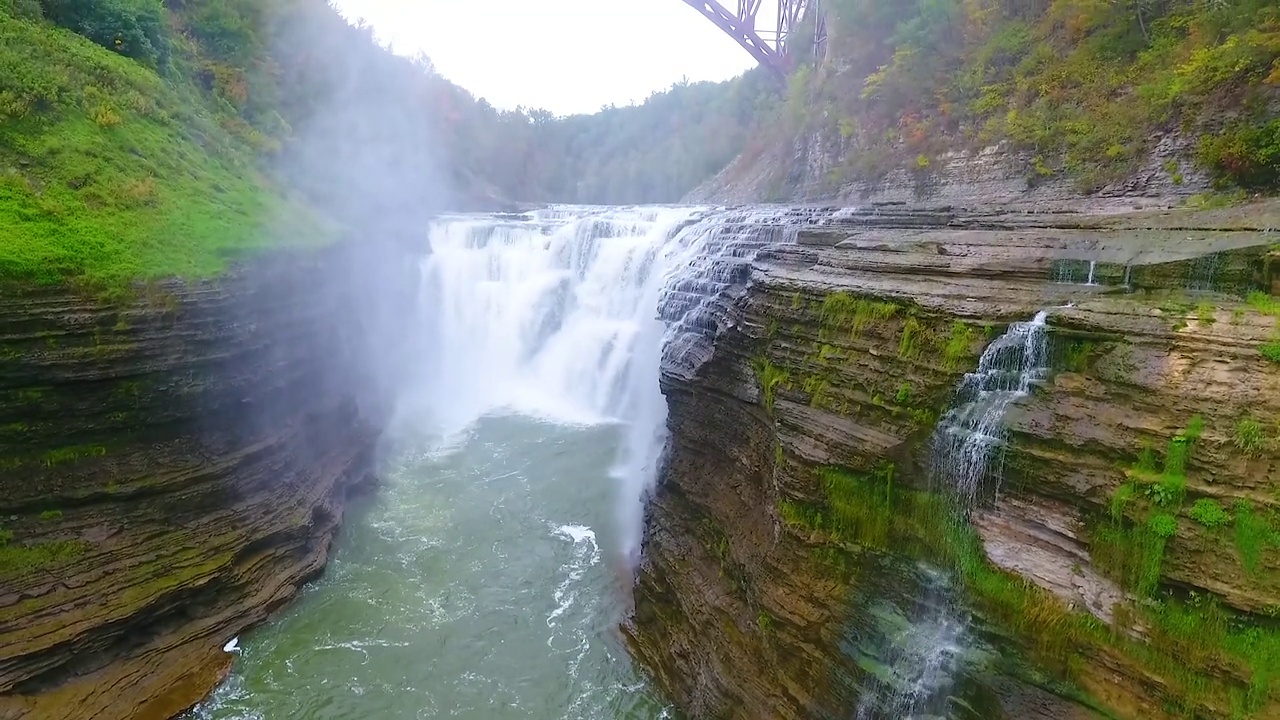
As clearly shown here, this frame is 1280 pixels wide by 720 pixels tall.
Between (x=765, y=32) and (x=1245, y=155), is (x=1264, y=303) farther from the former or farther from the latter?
(x=765, y=32)

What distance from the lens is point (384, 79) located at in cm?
3578

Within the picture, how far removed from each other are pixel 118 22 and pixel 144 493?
11.1 m

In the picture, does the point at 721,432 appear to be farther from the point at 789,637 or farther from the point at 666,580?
the point at 789,637

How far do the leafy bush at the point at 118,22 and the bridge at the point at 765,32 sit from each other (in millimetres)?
27144

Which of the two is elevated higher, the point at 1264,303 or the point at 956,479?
the point at 1264,303

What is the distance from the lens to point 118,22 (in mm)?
13828

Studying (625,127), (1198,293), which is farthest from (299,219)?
(625,127)

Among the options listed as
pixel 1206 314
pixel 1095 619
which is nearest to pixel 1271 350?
pixel 1206 314

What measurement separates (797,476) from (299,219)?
40.1ft

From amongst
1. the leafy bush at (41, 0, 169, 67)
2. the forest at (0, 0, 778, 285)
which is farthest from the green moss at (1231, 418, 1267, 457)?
the leafy bush at (41, 0, 169, 67)

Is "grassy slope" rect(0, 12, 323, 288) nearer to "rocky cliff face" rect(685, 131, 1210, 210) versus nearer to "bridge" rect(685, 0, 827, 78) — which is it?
"rocky cliff face" rect(685, 131, 1210, 210)

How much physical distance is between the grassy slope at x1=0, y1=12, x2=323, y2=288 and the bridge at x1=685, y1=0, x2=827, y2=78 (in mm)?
28312

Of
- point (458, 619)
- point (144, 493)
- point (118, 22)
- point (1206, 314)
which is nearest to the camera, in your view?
point (1206, 314)

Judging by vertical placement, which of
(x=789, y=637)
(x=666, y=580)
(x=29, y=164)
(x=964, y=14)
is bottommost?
(x=666, y=580)
